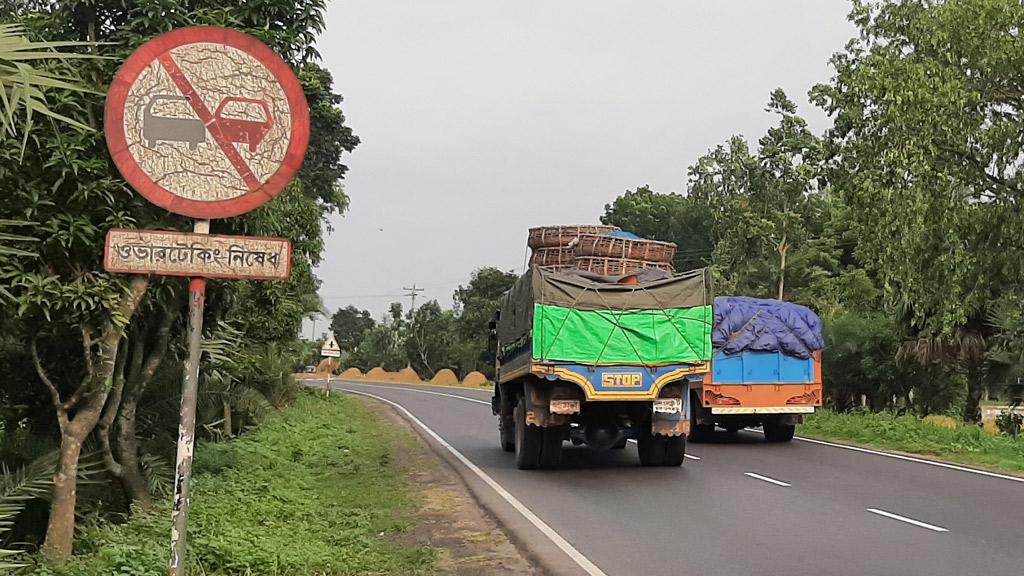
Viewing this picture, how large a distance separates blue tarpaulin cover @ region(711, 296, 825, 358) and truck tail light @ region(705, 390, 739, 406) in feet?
2.87

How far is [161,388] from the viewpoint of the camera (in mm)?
11812

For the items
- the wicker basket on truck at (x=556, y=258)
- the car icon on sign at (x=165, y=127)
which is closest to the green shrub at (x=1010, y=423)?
the wicker basket on truck at (x=556, y=258)

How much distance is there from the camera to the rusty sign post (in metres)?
4.85

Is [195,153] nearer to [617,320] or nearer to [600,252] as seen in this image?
[617,320]

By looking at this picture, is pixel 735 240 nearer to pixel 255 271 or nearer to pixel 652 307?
pixel 652 307

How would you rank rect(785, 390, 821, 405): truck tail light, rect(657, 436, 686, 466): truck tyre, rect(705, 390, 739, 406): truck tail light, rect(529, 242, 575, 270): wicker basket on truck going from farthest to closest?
1. rect(785, 390, 821, 405): truck tail light
2. rect(705, 390, 739, 406): truck tail light
3. rect(529, 242, 575, 270): wicker basket on truck
4. rect(657, 436, 686, 466): truck tyre

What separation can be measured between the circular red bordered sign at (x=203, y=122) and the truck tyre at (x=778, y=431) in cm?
1608

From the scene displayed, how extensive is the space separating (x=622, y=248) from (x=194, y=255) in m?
11.4

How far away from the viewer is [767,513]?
10.2 m

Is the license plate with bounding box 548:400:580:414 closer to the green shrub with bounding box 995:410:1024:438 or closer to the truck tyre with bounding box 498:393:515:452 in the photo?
the truck tyre with bounding box 498:393:515:452

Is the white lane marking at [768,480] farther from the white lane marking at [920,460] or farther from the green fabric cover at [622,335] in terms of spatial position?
the white lane marking at [920,460]

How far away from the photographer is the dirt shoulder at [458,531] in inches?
304

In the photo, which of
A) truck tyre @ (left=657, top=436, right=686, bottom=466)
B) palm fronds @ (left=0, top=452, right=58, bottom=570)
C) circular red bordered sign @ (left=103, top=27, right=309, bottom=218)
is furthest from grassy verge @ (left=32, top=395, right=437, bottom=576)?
truck tyre @ (left=657, top=436, right=686, bottom=466)

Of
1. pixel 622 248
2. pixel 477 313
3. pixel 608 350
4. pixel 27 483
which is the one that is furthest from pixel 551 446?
pixel 477 313
